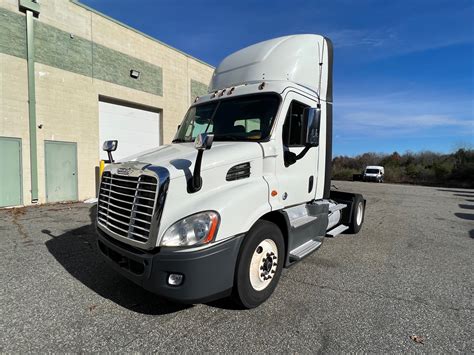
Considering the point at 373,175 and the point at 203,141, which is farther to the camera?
the point at 373,175

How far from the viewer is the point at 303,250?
4.17 m

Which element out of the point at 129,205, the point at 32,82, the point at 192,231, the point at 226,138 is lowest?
the point at 192,231

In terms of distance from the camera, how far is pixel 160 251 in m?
2.80

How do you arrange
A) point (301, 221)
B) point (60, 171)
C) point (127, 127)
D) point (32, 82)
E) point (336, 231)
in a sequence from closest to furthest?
point (301, 221) → point (336, 231) → point (32, 82) → point (60, 171) → point (127, 127)

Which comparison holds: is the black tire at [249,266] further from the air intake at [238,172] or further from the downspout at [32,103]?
the downspout at [32,103]

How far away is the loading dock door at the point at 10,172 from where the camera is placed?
10312 millimetres

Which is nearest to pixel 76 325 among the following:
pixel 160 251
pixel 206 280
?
pixel 160 251

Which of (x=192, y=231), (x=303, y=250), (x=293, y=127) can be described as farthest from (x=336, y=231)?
(x=192, y=231)

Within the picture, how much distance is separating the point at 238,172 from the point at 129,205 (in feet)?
4.12

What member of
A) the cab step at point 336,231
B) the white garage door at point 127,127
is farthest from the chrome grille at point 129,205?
the white garage door at point 127,127

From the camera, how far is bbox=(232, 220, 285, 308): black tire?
3.08m

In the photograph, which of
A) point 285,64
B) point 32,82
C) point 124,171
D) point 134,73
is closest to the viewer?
point 124,171

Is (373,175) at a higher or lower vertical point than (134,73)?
lower

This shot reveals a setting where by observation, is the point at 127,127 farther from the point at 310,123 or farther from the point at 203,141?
the point at 203,141
